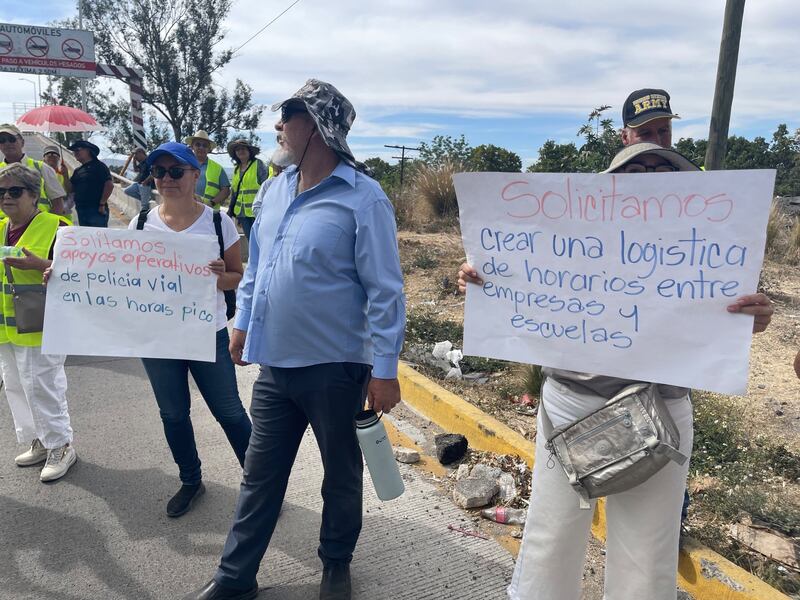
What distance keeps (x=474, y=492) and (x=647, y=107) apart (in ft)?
7.33

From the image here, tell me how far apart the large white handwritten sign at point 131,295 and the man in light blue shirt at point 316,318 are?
71cm

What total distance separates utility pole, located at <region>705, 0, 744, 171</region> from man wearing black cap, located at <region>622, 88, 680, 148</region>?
4.86ft

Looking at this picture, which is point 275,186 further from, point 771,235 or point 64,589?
point 771,235

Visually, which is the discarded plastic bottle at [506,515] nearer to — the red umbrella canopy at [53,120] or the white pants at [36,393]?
the white pants at [36,393]

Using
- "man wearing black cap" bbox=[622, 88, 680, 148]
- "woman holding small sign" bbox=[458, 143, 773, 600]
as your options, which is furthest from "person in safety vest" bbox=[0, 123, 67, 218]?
"woman holding small sign" bbox=[458, 143, 773, 600]

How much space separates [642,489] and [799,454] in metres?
2.26

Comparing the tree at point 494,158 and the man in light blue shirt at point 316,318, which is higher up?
the tree at point 494,158

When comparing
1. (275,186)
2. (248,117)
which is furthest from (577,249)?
(248,117)

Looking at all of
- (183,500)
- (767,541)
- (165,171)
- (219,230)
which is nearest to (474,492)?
(767,541)

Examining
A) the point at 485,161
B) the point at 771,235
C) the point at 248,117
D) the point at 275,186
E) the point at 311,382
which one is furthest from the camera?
the point at 248,117

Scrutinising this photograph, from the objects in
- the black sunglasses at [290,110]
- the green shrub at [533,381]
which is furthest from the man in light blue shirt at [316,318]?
the green shrub at [533,381]

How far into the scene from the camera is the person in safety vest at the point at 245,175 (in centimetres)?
833

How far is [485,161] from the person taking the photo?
17.3 metres

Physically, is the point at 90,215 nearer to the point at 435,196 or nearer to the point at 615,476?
the point at 435,196
